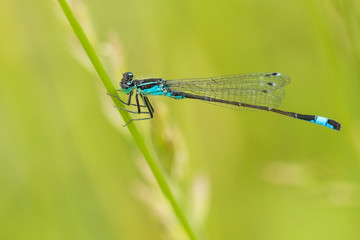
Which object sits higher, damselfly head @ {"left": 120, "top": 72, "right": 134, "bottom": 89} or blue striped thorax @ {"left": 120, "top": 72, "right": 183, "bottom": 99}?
damselfly head @ {"left": 120, "top": 72, "right": 134, "bottom": 89}

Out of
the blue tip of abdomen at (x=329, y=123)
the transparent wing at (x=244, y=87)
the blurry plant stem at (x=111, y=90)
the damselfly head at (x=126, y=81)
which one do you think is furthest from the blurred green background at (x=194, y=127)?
the blurry plant stem at (x=111, y=90)

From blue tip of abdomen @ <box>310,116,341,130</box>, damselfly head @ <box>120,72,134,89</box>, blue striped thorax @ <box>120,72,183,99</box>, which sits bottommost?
blue tip of abdomen @ <box>310,116,341,130</box>

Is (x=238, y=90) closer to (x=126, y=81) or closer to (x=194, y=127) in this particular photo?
(x=194, y=127)

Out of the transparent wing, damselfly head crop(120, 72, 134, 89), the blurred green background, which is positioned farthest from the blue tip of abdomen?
damselfly head crop(120, 72, 134, 89)

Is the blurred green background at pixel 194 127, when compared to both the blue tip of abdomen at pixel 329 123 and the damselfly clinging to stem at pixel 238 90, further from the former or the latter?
the damselfly clinging to stem at pixel 238 90

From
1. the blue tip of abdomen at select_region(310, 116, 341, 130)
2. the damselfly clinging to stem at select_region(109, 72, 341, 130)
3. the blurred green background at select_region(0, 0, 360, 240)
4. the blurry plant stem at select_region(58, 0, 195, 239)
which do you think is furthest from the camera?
the damselfly clinging to stem at select_region(109, 72, 341, 130)

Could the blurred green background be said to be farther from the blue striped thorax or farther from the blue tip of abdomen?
the blue striped thorax

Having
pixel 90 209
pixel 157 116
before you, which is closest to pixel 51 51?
pixel 90 209
